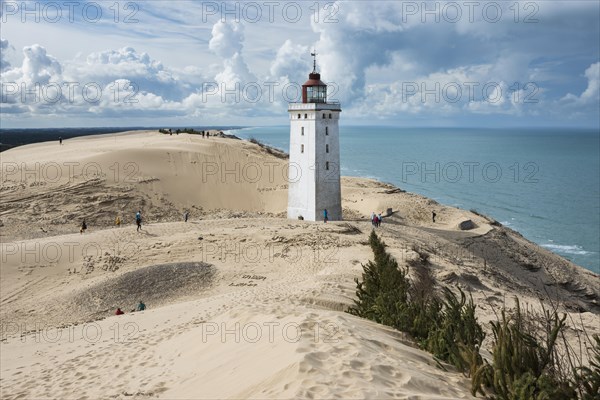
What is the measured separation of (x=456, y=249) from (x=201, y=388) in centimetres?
2172

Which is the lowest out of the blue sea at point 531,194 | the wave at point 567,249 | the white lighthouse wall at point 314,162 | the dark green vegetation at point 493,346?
the wave at point 567,249

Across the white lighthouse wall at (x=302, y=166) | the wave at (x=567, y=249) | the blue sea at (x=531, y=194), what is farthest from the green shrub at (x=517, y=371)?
the wave at (x=567, y=249)

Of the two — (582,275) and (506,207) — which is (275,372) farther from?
(506,207)

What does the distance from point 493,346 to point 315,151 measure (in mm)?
20536

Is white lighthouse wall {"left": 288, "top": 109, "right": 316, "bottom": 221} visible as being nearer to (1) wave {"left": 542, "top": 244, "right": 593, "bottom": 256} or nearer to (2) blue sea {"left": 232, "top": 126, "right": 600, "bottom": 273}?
(2) blue sea {"left": 232, "top": 126, "right": 600, "bottom": 273}

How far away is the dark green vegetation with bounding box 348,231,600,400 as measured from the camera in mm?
6430

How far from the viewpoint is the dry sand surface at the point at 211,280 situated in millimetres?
8211

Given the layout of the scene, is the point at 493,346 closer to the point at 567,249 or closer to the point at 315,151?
the point at 315,151

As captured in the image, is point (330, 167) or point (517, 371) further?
point (330, 167)

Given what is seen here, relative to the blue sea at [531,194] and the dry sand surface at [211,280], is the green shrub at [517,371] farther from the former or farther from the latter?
the blue sea at [531,194]

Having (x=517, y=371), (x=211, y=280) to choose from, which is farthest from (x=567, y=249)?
(x=517, y=371)

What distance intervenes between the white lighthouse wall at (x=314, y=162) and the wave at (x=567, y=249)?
22.0 meters

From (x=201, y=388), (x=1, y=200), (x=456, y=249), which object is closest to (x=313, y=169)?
(x=456, y=249)

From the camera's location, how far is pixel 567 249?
41.6m
